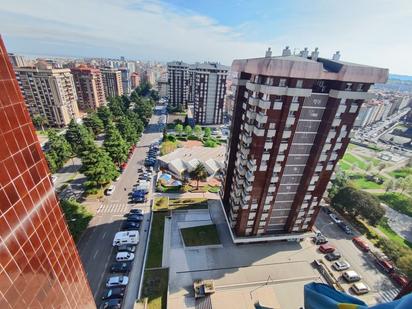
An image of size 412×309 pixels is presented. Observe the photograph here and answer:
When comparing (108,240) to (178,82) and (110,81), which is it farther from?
(110,81)

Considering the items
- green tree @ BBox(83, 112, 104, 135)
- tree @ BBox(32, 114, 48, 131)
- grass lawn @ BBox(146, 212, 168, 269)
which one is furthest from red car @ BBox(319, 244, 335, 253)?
tree @ BBox(32, 114, 48, 131)

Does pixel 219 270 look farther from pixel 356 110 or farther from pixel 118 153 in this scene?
pixel 118 153

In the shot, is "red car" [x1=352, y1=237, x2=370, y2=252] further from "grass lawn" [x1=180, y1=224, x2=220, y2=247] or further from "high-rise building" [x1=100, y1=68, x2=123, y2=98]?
"high-rise building" [x1=100, y1=68, x2=123, y2=98]

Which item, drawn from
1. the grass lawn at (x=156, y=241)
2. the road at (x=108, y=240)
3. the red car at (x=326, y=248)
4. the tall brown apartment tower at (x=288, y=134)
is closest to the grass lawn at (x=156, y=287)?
the grass lawn at (x=156, y=241)

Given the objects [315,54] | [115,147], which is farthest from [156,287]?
[315,54]

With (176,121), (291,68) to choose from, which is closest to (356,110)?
(291,68)
